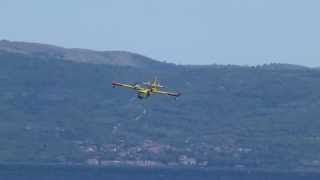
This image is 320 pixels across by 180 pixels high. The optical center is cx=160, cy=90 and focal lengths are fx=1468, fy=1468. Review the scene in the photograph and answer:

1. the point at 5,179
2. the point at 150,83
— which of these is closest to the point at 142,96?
the point at 150,83

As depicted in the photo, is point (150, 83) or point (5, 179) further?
point (5, 179)

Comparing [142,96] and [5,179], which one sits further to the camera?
[5,179]

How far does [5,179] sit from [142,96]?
135452 millimetres

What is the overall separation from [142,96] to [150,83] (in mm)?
2289

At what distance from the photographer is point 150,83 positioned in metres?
66.8

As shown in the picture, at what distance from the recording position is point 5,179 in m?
198

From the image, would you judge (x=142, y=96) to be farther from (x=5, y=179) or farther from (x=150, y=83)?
(x=5, y=179)

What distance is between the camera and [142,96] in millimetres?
64562

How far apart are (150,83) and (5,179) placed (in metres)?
133
